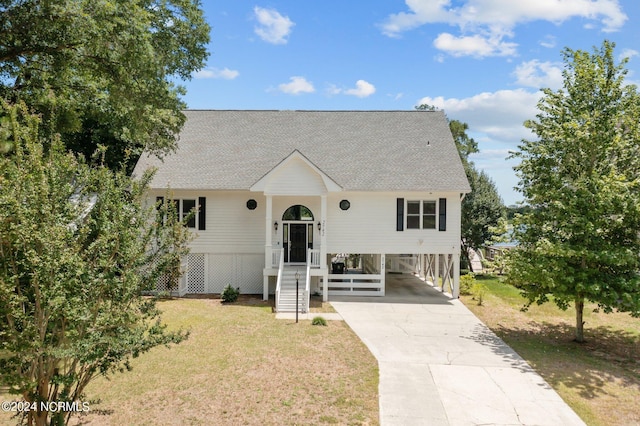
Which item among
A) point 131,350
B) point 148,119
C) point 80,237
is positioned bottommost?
point 131,350

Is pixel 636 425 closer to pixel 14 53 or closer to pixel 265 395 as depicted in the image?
pixel 265 395

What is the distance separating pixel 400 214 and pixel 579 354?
8734 millimetres

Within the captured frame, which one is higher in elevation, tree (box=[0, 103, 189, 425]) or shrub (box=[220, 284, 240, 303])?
tree (box=[0, 103, 189, 425])

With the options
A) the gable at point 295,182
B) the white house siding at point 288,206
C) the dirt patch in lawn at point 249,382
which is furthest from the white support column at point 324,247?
the dirt patch in lawn at point 249,382

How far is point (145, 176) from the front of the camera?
634 cm

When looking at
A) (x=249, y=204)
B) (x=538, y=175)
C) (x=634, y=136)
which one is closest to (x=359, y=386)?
(x=538, y=175)

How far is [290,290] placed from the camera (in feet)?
54.1

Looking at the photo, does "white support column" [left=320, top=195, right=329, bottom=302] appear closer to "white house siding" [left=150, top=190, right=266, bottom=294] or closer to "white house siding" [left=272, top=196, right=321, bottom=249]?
"white house siding" [left=272, top=196, right=321, bottom=249]

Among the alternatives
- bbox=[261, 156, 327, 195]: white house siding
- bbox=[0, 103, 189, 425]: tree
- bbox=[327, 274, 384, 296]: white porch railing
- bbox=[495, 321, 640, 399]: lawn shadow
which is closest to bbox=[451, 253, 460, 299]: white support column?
bbox=[327, 274, 384, 296]: white porch railing

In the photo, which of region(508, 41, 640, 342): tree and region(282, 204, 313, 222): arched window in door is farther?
region(282, 204, 313, 222): arched window in door

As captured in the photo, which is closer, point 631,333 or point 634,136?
point 634,136

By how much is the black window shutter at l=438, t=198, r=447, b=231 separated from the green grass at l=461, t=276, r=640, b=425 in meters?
3.44

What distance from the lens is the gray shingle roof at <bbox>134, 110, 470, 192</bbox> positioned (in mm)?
18609

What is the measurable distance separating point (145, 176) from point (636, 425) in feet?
32.8
